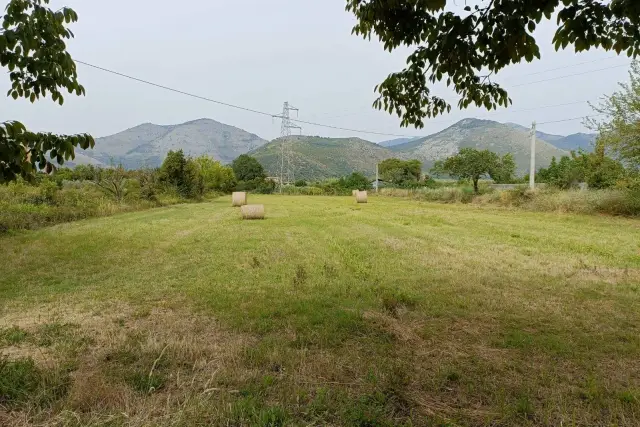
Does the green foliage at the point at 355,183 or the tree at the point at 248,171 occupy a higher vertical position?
the tree at the point at 248,171

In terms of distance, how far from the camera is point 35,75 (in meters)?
3.24

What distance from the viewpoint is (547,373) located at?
3504mm

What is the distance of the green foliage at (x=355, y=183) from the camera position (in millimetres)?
65688

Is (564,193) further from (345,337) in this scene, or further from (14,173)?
(14,173)

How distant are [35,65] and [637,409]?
5230 millimetres

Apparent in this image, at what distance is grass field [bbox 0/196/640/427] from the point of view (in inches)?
112

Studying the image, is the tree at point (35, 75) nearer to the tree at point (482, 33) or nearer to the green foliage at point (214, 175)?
the tree at point (482, 33)

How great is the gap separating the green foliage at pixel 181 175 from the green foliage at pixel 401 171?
4427 centimetres

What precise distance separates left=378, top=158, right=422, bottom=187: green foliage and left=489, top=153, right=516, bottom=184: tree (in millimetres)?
27354

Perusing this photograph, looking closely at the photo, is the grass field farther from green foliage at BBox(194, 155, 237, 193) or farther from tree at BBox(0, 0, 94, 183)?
green foliage at BBox(194, 155, 237, 193)

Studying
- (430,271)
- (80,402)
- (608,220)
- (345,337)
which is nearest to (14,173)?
(80,402)

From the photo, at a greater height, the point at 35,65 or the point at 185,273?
the point at 35,65

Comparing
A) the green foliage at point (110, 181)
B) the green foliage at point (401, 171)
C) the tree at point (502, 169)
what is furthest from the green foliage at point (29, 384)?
the green foliage at point (401, 171)

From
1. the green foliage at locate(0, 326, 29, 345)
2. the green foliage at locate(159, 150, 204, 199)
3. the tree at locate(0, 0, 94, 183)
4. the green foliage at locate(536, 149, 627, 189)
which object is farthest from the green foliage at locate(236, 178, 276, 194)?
the tree at locate(0, 0, 94, 183)
